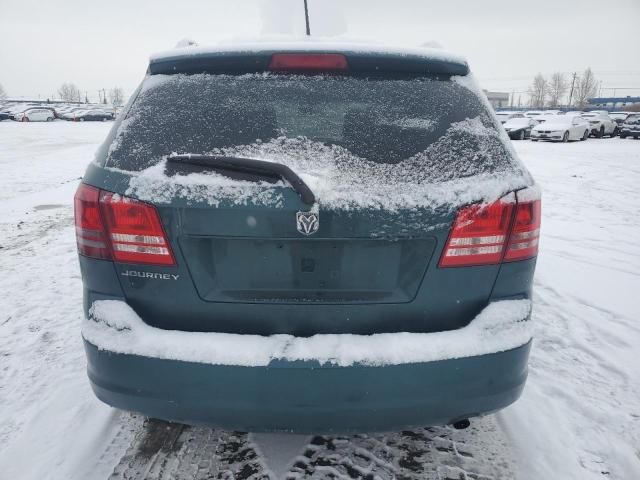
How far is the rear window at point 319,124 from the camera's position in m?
1.74

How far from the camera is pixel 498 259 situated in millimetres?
1813

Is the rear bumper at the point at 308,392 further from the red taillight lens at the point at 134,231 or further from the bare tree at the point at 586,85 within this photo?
the bare tree at the point at 586,85

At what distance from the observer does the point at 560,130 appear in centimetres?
2541

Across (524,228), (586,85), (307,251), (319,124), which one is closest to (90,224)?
(307,251)

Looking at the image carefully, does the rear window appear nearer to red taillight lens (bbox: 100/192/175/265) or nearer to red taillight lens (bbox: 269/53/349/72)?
red taillight lens (bbox: 269/53/349/72)

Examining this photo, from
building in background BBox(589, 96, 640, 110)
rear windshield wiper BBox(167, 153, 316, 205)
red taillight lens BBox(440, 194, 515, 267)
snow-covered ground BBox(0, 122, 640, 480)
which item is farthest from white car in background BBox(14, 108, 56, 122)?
building in background BBox(589, 96, 640, 110)

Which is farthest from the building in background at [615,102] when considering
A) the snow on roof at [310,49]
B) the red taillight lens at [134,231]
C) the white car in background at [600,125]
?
the red taillight lens at [134,231]

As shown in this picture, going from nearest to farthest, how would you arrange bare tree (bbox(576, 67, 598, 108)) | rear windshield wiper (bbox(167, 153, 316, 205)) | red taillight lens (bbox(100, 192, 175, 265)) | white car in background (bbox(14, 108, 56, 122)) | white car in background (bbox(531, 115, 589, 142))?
rear windshield wiper (bbox(167, 153, 316, 205))
red taillight lens (bbox(100, 192, 175, 265))
white car in background (bbox(531, 115, 589, 142))
white car in background (bbox(14, 108, 56, 122))
bare tree (bbox(576, 67, 598, 108))

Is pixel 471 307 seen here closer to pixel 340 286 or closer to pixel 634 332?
pixel 340 286

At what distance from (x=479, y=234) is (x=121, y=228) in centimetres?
135

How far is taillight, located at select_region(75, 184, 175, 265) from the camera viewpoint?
1.72 meters

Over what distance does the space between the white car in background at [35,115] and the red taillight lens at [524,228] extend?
176 ft

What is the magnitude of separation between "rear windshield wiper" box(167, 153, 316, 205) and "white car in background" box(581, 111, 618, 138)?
3316cm

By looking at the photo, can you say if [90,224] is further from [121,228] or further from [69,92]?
[69,92]
